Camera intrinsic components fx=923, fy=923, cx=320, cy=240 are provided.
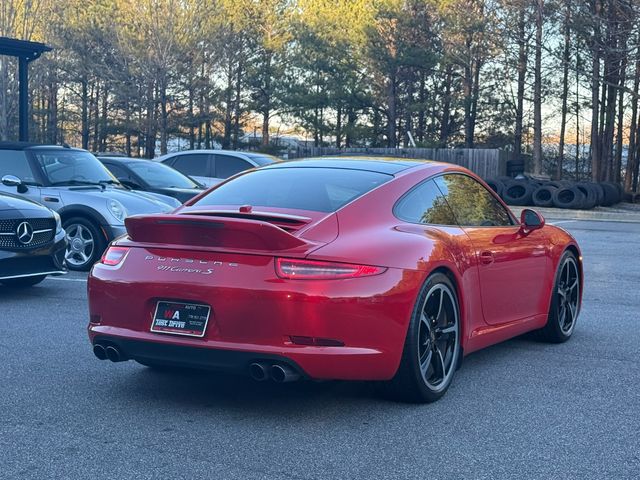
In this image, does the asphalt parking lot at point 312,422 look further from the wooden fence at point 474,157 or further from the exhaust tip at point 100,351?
the wooden fence at point 474,157

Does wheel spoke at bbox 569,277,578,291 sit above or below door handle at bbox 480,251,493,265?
below

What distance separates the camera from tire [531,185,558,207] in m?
29.9

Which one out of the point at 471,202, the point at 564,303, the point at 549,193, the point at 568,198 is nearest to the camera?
the point at 471,202

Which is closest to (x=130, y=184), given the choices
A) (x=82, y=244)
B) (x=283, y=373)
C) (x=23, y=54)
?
(x=82, y=244)

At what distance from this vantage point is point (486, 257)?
19.3 ft

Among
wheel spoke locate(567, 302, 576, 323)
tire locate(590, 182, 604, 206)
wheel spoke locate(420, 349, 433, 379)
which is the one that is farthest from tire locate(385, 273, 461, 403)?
tire locate(590, 182, 604, 206)

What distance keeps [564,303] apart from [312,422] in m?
3.11

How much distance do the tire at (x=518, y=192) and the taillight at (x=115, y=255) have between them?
85.6 ft

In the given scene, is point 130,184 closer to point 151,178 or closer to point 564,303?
point 151,178

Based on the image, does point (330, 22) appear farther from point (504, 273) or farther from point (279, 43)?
point (504, 273)

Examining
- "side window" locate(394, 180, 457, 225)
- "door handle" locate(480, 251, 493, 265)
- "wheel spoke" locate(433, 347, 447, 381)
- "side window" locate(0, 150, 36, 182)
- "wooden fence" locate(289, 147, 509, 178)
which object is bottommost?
"wheel spoke" locate(433, 347, 447, 381)

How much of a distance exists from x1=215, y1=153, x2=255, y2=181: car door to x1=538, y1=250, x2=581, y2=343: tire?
36.3 feet

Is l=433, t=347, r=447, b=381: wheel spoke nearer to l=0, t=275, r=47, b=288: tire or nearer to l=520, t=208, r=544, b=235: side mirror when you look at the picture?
l=520, t=208, r=544, b=235: side mirror

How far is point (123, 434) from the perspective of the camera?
4.54 meters
